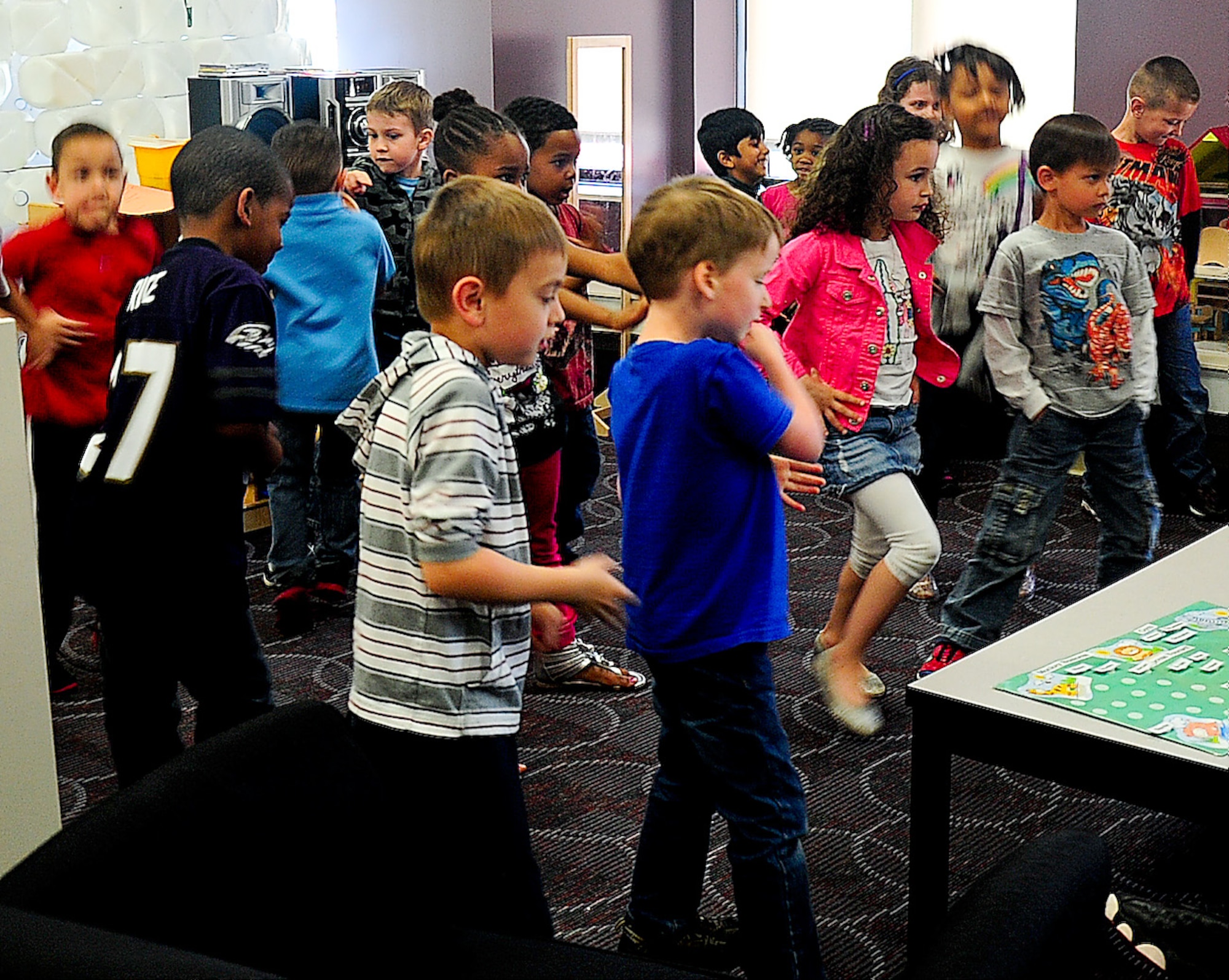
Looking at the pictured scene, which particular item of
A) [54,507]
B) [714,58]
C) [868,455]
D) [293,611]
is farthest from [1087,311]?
[714,58]

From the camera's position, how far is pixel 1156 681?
199 centimetres

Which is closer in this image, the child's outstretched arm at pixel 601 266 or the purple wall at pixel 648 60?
the child's outstretched arm at pixel 601 266

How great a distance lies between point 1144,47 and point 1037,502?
2.76m

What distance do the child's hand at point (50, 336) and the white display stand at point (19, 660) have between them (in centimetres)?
109

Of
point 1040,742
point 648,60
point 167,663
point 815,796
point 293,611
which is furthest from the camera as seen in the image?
point 648,60

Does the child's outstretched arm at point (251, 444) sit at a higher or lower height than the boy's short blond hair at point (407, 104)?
lower

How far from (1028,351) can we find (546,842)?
1.49m

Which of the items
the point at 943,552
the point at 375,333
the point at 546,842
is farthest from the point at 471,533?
the point at 943,552

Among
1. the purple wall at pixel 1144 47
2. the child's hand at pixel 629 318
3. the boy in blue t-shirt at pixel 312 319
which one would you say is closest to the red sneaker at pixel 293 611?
the boy in blue t-shirt at pixel 312 319

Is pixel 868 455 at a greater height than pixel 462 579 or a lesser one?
lesser

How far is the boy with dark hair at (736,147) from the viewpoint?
5250 mm

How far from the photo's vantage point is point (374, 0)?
6512 millimetres

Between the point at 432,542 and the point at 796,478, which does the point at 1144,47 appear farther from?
the point at 432,542

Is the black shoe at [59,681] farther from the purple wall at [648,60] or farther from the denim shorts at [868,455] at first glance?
the purple wall at [648,60]
